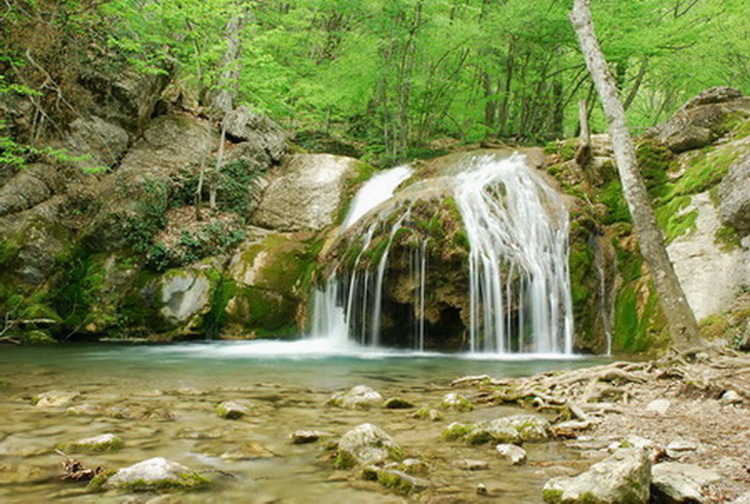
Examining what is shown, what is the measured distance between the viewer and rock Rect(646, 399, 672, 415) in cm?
389

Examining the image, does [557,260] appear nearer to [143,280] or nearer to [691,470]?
[691,470]

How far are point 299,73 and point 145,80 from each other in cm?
628

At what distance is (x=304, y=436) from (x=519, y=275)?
649 cm

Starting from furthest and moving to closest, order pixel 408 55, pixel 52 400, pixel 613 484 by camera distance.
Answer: pixel 408 55 < pixel 52 400 < pixel 613 484

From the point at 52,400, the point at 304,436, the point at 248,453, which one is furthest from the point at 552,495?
the point at 52,400

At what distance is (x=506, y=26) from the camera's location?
45.2ft

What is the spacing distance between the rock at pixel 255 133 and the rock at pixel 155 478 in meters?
13.6

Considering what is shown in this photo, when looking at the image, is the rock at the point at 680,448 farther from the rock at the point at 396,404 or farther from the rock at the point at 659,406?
the rock at the point at 396,404

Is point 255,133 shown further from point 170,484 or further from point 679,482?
point 679,482

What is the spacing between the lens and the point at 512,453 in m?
3.05

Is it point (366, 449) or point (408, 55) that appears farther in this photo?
point (408, 55)

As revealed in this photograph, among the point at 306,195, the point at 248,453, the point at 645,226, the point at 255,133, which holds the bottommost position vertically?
the point at 248,453

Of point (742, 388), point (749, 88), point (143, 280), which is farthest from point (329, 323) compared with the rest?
point (749, 88)

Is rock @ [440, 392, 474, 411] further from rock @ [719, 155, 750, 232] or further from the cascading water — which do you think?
rock @ [719, 155, 750, 232]
